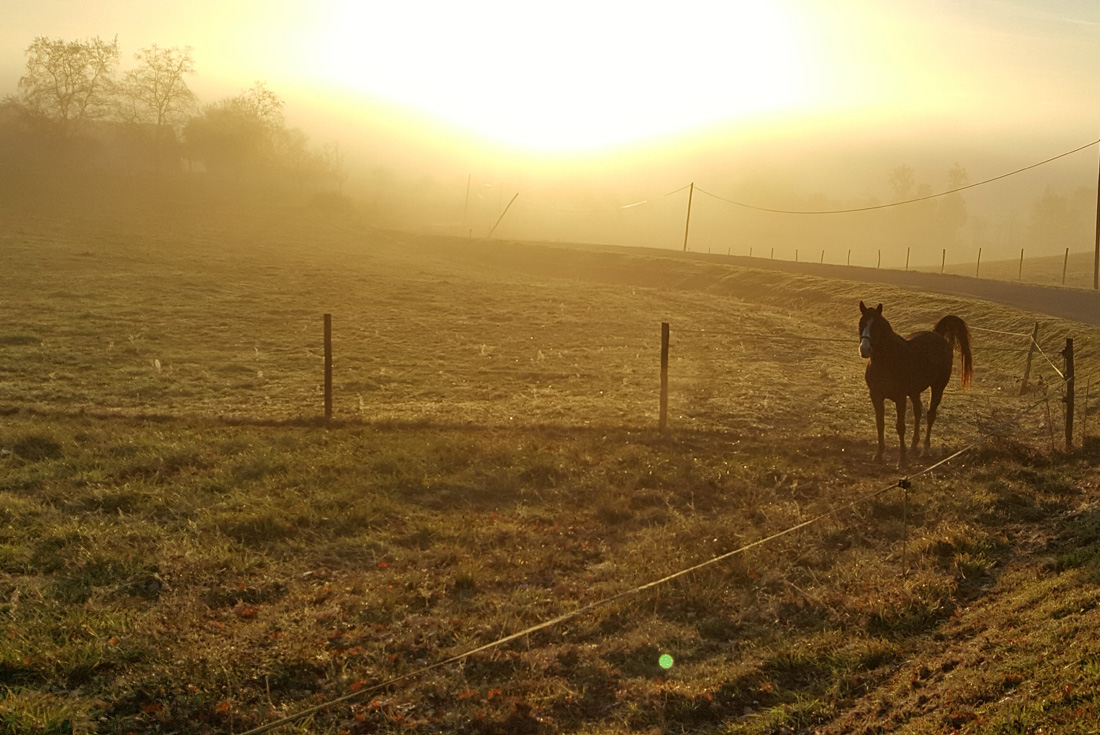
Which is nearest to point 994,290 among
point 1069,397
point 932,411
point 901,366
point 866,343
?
point 932,411

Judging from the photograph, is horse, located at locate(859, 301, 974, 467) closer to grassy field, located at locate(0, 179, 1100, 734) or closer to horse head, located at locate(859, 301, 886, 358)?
horse head, located at locate(859, 301, 886, 358)

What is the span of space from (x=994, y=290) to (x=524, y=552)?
125 feet

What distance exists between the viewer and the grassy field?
6543 mm

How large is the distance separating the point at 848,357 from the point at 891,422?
11.7m

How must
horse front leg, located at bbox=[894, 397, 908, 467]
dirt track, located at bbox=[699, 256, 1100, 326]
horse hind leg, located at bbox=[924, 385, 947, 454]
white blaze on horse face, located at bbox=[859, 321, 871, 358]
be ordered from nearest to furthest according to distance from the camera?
white blaze on horse face, located at bbox=[859, 321, 871, 358] < horse front leg, located at bbox=[894, 397, 908, 467] < horse hind leg, located at bbox=[924, 385, 947, 454] < dirt track, located at bbox=[699, 256, 1100, 326]

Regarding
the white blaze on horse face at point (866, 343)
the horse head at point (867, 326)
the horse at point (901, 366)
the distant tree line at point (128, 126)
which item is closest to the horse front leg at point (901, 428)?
the horse at point (901, 366)

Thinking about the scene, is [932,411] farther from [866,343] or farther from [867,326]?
[866,343]

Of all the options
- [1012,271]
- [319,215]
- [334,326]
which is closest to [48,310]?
[334,326]

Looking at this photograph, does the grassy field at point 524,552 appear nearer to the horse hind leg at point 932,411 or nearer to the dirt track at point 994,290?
the horse hind leg at point 932,411

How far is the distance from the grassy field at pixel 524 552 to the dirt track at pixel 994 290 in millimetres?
8187

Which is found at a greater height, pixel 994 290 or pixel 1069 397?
pixel 994 290

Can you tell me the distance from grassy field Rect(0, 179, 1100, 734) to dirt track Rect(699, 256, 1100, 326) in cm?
819

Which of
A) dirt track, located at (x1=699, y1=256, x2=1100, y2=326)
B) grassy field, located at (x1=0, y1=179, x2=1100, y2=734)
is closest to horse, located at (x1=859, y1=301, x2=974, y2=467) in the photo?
grassy field, located at (x1=0, y1=179, x2=1100, y2=734)

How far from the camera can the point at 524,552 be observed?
9906 millimetres
